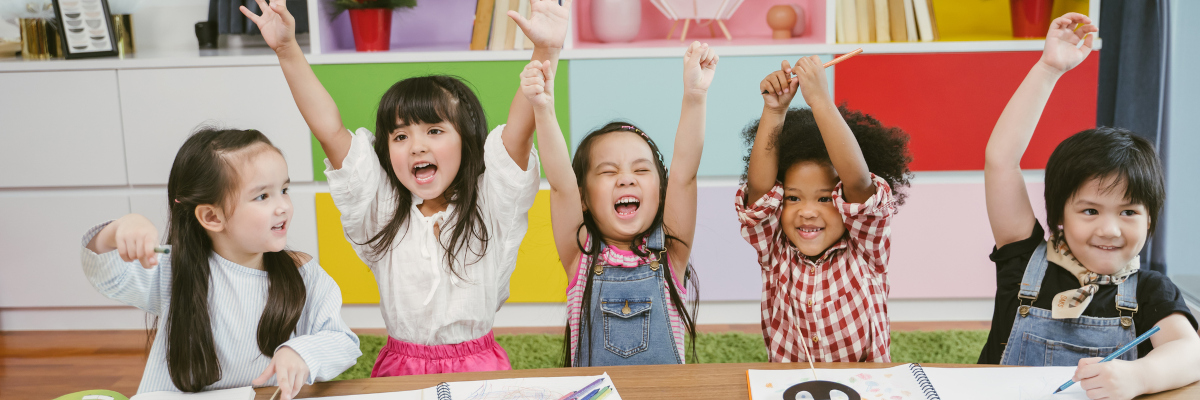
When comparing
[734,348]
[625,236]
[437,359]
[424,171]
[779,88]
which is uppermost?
[779,88]

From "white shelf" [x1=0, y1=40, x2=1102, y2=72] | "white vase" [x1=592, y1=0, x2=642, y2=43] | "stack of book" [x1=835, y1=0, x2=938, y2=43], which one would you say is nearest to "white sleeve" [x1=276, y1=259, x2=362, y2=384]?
"white shelf" [x1=0, y1=40, x2=1102, y2=72]

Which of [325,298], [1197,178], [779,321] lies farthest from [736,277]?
[325,298]

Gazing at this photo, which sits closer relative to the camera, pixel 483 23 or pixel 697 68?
pixel 697 68

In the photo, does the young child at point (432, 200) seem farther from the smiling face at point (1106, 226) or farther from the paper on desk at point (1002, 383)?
the smiling face at point (1106, 226)

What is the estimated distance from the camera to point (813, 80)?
1.24 metres

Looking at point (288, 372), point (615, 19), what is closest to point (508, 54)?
point (615, 19)

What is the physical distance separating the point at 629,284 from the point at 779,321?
0.95 feet

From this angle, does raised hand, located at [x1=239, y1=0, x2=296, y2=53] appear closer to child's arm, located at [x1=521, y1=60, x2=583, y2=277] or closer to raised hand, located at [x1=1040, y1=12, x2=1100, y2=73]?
child's arm, located at [x1=521, y1=60, x2=583, y2=277]

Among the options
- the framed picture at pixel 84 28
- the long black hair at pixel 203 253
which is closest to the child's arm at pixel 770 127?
the long black hair at pixel 203 253

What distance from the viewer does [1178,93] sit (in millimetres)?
2416

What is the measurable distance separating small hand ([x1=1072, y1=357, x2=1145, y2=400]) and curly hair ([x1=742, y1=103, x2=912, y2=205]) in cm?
56

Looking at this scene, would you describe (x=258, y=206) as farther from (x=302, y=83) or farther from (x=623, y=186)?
(x=623, y=186)

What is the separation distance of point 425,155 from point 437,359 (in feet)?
1.20

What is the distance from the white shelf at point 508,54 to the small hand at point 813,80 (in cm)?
114
